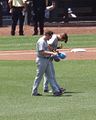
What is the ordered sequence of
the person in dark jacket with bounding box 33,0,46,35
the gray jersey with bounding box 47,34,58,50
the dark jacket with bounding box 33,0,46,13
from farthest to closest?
the dark jacket with bounding box 33,0,46,13
the person in dark jacket with bounding box 33,0,46,35
the gray jersey with bounding box 47,34,58,50

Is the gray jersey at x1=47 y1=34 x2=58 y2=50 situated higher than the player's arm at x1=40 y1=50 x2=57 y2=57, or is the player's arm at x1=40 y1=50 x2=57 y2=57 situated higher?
the gray jersey at x1=47 y1=34 x2=58 y2=50

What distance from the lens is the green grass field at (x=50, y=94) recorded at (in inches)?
466

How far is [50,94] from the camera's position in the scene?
14.8m

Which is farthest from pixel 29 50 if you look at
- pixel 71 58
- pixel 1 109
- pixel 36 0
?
pixel 1 109

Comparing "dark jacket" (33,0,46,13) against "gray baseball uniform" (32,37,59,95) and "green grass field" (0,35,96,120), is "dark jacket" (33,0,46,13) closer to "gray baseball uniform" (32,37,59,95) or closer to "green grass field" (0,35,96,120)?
"green grass field" (0,35,96,120)

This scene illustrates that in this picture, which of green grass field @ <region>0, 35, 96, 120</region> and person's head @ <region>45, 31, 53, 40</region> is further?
person's head @ <region>45, 31, 53, 40</region>

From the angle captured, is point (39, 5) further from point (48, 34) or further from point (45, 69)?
point (48, 34)

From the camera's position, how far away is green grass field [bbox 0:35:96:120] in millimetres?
11828

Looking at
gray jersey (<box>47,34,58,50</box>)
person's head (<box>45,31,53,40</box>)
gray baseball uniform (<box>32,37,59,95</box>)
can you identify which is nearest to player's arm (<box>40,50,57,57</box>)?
gray baseball uniform (<box>32,37,59,95</box>)

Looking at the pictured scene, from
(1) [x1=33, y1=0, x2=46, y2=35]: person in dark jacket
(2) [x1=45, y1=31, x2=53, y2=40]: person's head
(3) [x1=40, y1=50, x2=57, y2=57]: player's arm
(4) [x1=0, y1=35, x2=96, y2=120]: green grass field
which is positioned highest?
(2) [x1=45, y1=31, x2=53, y2=40]: person's head

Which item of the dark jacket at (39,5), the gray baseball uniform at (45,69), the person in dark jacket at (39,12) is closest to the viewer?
the gray baseball uniform at (45,69)

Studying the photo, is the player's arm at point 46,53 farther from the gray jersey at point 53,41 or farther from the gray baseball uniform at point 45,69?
the gray jersey at point 53,41

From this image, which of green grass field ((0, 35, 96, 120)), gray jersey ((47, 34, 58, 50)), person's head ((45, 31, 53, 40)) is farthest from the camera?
gray jersey ((47, 34, 58, 50))

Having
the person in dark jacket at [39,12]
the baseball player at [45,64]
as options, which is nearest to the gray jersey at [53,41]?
the baseball player at [45,64]
